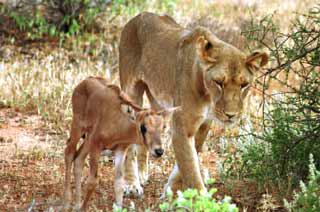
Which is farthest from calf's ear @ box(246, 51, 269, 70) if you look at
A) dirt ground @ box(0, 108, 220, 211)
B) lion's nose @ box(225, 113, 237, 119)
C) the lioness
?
dirt ground @ box(0, 108, 220, 211)

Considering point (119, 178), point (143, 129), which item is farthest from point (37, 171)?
point (143, 129)

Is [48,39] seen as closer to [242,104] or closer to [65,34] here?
[65,34]

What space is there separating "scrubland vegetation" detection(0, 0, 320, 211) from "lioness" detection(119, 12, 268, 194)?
0.79ft

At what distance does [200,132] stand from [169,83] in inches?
20.0

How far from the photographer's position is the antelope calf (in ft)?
21.6

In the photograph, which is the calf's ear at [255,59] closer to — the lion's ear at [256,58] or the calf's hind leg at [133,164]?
the lion's ear at [256,58]

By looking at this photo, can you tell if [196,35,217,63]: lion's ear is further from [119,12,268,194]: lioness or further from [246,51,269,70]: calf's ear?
[246,51,269,70]: calf's ear

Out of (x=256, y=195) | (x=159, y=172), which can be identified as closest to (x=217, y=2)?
(x=159, y=172)

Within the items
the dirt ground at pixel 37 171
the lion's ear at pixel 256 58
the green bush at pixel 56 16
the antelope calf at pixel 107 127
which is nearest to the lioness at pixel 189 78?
the lion's ear at pixel 256 58

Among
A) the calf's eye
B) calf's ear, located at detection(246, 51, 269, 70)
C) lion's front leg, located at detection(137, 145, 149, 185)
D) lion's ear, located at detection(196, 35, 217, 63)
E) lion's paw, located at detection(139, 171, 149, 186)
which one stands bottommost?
the calf's eye

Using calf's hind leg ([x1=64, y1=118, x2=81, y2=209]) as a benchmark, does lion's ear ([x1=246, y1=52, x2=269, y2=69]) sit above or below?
above

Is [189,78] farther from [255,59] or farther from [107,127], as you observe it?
[107,127]

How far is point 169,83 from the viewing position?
8070 mm

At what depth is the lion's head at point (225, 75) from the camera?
7109 millimetres
